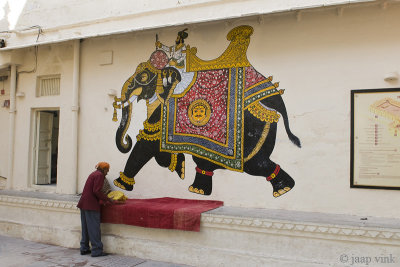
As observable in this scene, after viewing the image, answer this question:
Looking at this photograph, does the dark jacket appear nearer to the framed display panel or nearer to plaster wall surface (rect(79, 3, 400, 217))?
plaster wall surface (rect(79, 3, 400, 217))

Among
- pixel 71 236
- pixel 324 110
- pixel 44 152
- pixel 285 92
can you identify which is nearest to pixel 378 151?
pixel 324 110

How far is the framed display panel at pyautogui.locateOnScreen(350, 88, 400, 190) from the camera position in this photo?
5.31 metres

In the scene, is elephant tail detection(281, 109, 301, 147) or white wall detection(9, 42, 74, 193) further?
white wall detection(9, 42, 74, 193)

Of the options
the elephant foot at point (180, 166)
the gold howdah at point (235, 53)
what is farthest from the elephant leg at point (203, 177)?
the gold howdah at point (235, 53)

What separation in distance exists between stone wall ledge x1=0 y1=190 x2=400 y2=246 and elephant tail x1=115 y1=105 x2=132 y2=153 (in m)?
2.28

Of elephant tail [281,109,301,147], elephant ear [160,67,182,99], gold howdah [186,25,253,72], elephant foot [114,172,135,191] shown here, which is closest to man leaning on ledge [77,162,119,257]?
elephant foot [114,172,135,191]

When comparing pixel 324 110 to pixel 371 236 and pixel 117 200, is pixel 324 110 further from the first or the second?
pixel 117 200

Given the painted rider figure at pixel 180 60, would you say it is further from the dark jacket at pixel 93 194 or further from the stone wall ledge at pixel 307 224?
the stone wall ledge at pixel 307 224

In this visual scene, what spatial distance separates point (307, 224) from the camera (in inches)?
203

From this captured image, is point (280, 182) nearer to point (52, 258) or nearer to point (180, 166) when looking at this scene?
point (180, 166)

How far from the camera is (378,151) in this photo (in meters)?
5.39

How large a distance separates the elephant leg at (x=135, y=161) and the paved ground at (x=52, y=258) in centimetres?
140

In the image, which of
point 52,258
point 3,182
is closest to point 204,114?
point 52,258

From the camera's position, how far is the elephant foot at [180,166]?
6.71 metres
